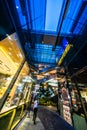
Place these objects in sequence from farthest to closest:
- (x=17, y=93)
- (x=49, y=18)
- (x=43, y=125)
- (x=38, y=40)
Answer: (x=38, y=40) → (x=17, y=93) → (x=43, y=125) → (x=49, y=18)

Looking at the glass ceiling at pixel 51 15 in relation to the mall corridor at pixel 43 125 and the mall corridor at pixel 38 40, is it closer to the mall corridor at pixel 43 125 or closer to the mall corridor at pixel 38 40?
the mall corridor at pixel 38 40

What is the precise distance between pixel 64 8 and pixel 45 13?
108cm

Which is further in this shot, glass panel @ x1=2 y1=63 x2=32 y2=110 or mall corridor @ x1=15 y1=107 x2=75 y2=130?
mall corridor @ x1=15 y1=107 x2=75 y2=130

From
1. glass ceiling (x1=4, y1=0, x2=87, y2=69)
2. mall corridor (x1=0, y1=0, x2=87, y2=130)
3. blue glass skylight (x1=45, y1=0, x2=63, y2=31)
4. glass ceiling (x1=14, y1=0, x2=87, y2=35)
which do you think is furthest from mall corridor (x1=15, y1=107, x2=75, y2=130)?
blue glass skylight (x1=45, y1=0, x2=63, y2=31)

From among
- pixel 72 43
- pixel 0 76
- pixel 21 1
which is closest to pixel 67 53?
pixel 72 43

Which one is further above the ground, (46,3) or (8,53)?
(46,3)

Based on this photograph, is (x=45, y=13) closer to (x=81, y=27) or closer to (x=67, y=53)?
(x=81, y=27)

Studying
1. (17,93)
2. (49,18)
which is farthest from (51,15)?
(17,93)

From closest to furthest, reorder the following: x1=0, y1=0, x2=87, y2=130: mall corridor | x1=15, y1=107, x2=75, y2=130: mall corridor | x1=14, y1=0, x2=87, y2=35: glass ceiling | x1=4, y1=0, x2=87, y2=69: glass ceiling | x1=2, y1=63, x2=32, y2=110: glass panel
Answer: x1=0, y1=0, x2=87, y2=130: mall corridor → x1=4, y1=0, x2=87, y2=69: glass ceiling → x1=14, y1=0, x2=87, y2=35: glass ceiling → x1=2, y1=63, x2=32, y2=110: glass panel → x1=15, y1=107, x2=75, y2=130: mall corridor

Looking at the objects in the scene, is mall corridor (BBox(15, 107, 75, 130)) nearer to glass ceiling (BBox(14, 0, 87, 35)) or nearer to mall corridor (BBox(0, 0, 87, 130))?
mall corridor (BBox(0, 0, 87, 130))

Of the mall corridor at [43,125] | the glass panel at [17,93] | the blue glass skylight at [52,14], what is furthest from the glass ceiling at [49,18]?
the mall corridor at [43,125]

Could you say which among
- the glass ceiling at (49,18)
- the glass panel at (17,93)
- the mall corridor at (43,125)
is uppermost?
the glass ceiling at (49,18)

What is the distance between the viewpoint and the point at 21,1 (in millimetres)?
2711

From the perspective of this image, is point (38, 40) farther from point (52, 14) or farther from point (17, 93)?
point (17, 93)
